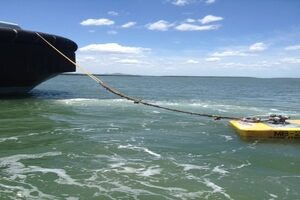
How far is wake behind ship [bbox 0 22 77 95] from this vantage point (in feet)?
88.4

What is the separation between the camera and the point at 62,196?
8.58 metres

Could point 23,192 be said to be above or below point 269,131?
below

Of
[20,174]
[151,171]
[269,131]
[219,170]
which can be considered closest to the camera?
[20,174]

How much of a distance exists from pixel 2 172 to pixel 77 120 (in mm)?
9465

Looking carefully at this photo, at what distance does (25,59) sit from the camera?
1112 inches

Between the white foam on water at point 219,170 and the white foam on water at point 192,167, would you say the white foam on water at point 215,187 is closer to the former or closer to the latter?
the white foam on water at point 219,170

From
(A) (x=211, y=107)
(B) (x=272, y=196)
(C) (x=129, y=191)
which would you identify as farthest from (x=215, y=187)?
(A) (x=211, y=107)

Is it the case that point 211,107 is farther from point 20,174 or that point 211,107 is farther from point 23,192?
point 23,192

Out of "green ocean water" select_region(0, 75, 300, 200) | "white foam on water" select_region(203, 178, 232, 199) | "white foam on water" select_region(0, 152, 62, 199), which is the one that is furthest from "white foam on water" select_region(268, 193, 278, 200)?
"white foam on water" select_region(0, 152, 62, 199)

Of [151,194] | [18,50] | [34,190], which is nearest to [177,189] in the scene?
Answer: [151,194]

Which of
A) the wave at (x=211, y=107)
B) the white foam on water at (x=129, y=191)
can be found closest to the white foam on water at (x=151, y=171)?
the white foam on water at (x=129, y=191)

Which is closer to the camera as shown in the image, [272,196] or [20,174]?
[272,196]

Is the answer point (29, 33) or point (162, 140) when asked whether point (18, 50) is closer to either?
point (29, 33)

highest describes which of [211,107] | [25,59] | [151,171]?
[25,59]
